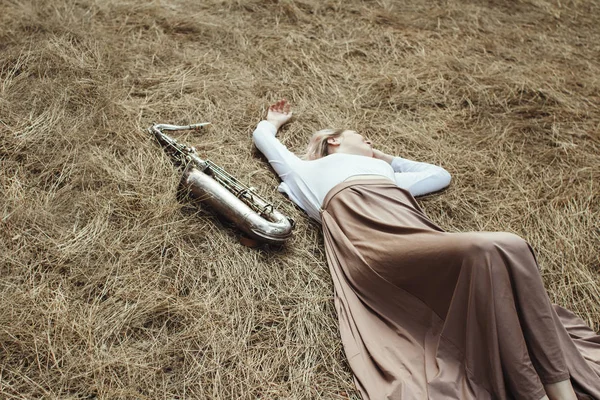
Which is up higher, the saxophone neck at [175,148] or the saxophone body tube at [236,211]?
the saxophone body tube at [236,211]

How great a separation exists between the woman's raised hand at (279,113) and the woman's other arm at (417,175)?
37.5 inches

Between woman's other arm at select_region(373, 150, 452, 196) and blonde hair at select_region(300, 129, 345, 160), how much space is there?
432 mm

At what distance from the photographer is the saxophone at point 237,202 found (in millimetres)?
3453

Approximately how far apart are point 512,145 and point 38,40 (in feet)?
15.6

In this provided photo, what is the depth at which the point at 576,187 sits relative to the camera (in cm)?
423

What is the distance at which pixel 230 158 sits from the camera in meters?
4.15

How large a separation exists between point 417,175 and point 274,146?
49.2 inches

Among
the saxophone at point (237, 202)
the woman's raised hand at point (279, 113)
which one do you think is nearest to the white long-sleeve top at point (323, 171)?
the woman's raised hand at point (279, 113)

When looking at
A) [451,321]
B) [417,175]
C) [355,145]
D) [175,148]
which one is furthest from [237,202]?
[451,321]

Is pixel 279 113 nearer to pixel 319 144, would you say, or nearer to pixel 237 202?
pixel 319 144

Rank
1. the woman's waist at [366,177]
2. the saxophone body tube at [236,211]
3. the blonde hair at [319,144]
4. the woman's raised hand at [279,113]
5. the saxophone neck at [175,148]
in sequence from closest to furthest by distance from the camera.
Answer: the saxophone body tube at [236,211]
the woman's waist at [366,177]
the saxophone neck at [175,148]
the blonde hair at [319,144]
the woman's raised hand at [279,113]

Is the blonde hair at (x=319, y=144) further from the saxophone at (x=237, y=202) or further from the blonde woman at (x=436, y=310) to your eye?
the saxophone at (x=237, y=202)

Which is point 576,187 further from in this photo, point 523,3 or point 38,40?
point 38,40

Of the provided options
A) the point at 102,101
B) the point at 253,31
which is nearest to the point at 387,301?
the point at 102,101
